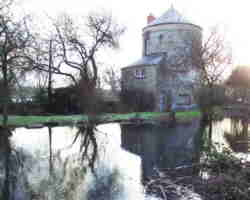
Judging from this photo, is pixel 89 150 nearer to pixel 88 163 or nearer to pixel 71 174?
pixel 88 163

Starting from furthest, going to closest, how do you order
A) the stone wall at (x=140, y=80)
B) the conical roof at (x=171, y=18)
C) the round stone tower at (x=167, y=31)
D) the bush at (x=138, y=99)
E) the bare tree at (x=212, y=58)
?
1. the conical roof at (x=171, y=18)
2. the round stone tower at (x=167, y=31)
3. the stone wall at (x=140, y=80)
4. the bush at (x=138, y=99)
5. the bare tree at (x=212, y=58)

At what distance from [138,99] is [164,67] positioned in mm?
5085

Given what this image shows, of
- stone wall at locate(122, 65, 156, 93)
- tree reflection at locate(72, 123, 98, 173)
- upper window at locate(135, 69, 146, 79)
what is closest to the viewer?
tree reflection at locate(72, 123, 98, 173)

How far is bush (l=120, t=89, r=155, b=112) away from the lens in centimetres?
2422

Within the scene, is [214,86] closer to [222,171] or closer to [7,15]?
[222,171]

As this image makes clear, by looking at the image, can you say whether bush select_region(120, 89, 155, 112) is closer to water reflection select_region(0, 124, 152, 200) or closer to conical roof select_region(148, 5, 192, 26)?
conical roof select_region(148, 5, 192, 26)

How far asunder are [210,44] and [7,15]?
15790mm

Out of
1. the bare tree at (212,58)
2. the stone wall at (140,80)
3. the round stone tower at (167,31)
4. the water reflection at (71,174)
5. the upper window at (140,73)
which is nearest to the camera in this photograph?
the water reflection at (71,174)

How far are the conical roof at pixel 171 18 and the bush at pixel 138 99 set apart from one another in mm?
10674

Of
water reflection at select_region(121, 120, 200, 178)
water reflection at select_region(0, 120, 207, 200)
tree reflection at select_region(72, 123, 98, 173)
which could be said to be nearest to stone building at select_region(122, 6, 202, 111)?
water reflection at select_region(121, 120, 200, 178)

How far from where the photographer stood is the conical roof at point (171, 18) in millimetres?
27970

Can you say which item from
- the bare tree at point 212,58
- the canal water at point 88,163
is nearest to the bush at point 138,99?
the bare tree at point 212,58

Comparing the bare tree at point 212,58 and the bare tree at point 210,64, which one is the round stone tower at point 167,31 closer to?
the bare tree at point 212,58

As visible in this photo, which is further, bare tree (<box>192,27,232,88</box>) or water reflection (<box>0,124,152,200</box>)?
bare tree (<box>192,27,232,88</box>)
